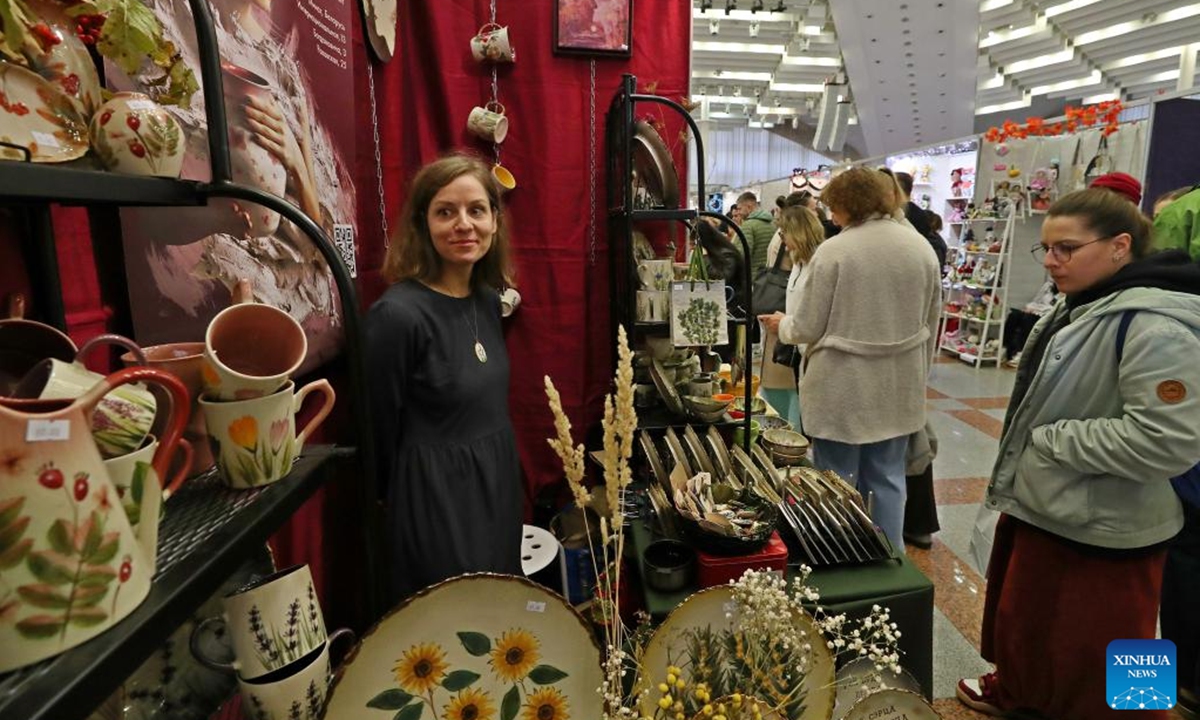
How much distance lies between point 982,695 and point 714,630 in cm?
167

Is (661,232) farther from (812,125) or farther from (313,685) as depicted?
(812,125)

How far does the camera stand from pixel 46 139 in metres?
0.50

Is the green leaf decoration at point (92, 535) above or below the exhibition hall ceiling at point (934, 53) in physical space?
below

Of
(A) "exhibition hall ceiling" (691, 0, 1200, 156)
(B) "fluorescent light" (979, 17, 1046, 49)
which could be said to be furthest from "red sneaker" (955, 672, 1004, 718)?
(B) "fluorescent light" (979, 17, 1046, 49)

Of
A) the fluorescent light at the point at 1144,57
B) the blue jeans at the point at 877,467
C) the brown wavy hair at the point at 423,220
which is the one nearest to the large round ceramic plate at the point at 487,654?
the brown wavy hair at the point at 423,220

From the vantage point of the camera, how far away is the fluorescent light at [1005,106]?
47.4ft

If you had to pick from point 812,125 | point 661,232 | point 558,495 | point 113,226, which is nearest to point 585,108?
point 661,232

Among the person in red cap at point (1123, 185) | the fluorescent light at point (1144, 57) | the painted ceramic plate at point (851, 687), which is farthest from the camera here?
the fluorescent light at point (1144, 57)

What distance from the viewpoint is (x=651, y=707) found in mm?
638

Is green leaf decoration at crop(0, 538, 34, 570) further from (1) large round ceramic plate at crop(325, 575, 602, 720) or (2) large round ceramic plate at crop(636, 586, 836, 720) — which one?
(2) large round ceramic plate at crop(636, 586, 836, 720)

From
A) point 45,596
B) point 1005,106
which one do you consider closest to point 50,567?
point 45,596

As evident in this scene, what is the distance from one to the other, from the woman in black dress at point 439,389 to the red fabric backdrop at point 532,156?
463mm

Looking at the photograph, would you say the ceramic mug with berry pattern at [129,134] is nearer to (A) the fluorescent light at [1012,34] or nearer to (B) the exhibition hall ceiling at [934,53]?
(B) the exhibition hall ceiling at [934,53]

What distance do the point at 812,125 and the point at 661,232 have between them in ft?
59.9
